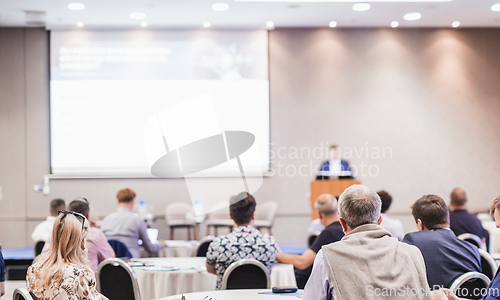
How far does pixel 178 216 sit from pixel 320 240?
16.1 feet

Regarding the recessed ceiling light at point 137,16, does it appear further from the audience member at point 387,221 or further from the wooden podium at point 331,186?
the audience member at point 387,221

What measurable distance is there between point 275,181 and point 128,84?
3088mm

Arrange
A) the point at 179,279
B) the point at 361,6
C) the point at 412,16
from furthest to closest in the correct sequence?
1. the point at 412,16
2. the point at 361,6
3. the point at 179,279

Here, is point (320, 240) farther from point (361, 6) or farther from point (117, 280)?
point (361, 6)

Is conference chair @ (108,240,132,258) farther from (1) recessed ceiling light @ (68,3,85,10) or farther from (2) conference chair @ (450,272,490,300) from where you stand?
(1) recessed ceiling light @ (68,3,85,10)

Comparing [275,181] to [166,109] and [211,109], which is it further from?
[166,109]

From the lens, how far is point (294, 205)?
330 inches

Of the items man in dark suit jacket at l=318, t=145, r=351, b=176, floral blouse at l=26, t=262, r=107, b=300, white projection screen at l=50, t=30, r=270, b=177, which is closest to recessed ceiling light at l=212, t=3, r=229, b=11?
white projection screen at l=50, t=30, r=270, b=177

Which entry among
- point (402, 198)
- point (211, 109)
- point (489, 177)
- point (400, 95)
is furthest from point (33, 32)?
point (489, 177)

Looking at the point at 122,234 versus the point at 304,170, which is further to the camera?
the point at 304,170

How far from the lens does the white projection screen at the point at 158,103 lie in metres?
8.15

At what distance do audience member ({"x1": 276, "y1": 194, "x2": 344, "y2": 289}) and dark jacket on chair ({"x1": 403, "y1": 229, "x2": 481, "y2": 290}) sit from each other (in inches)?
28.8

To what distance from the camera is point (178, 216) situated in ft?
26.1

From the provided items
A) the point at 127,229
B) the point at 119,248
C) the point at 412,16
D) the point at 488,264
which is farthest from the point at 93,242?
the point at 412,16
